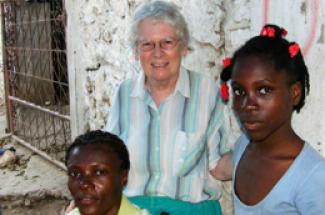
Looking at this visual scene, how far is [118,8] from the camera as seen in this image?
2893 mm

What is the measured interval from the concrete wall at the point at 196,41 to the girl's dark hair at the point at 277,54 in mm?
259

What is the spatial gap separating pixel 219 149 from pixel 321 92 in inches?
21.2

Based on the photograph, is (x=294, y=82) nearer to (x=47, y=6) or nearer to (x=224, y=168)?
(x=224, y=168)

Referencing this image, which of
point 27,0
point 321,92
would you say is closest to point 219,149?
point 321,92

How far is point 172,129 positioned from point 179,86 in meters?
0.20

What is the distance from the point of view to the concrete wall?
1666mm

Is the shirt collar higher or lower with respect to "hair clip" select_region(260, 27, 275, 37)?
lower

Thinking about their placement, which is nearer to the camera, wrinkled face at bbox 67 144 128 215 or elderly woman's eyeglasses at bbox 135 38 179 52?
wrinkled face at bbox 67 144 128 215

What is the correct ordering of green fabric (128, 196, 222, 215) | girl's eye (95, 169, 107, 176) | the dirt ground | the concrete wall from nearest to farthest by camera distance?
girl's eye (95, 169, 107, 176) < the concrete wall < green fabric (128, 196, 222, 215) < the dirt ground

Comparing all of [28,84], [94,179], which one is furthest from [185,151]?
[28,84]

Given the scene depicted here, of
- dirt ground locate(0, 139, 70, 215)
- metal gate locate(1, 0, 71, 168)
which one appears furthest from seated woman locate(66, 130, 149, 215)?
metal gate locate(1, 0, 71, 168)

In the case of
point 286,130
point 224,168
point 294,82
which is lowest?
point 224,168

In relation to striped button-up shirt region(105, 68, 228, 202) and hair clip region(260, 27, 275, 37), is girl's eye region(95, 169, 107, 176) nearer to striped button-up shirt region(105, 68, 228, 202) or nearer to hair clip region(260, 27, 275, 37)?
striped button-up shirt region(105, 68, 228, 202)

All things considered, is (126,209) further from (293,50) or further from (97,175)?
(293,50)
